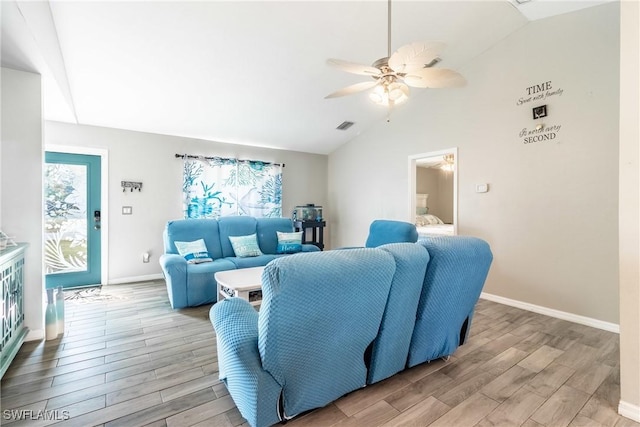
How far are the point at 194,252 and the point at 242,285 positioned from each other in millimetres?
1390

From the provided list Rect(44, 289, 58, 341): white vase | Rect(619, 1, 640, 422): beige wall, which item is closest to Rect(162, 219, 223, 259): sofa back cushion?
Rect(44, 289, 58, 341): white vase

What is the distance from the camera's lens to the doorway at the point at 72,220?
389 cm

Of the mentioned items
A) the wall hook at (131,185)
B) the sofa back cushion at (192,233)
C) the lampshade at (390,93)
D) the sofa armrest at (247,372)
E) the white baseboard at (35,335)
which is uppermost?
the lampshade at (390,93)

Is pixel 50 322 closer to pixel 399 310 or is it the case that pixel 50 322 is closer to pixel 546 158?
pixel 399 310

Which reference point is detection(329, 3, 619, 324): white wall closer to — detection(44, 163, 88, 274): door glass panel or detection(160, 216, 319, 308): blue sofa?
detection(160, 216, 319, 308): blue sofa

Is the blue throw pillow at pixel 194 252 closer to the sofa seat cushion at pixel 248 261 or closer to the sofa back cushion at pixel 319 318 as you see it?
the sofa seat cushion at pixel 248 261

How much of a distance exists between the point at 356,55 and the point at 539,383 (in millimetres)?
3472

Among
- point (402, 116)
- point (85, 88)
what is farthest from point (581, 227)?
point (85, 88)

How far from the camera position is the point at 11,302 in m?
2.20

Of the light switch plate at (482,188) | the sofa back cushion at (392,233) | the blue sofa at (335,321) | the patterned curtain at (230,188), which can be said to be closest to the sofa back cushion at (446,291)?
the blue sofa at (335,321)

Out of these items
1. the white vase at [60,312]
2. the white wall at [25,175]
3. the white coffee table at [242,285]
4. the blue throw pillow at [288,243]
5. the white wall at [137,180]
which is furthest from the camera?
the blue throw pillow at [288,243]

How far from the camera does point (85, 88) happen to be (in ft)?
10.7

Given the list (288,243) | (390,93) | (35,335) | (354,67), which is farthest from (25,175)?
(390,93)

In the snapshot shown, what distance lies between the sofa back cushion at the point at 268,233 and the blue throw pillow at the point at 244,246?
0.23 meters
